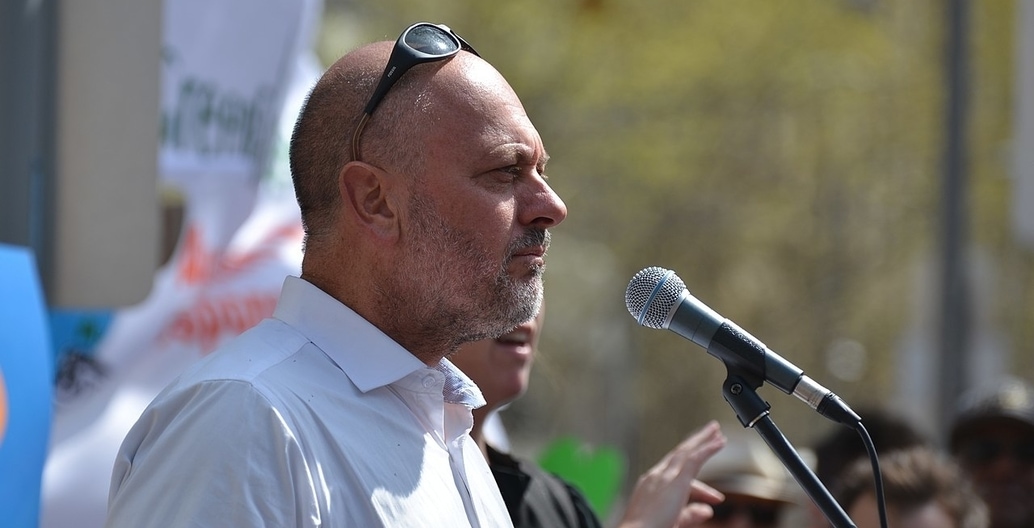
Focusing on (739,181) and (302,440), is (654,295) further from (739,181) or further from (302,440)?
(739,181)

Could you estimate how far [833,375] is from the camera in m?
16.3

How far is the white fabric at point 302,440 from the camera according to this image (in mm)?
1777

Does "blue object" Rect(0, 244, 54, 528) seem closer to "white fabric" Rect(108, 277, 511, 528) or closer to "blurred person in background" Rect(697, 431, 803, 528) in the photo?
"white fabric" Rect(108, 277, 511, 528)

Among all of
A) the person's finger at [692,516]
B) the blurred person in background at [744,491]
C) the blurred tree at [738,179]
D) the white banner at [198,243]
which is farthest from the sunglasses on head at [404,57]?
the blurred tree at [738,179]

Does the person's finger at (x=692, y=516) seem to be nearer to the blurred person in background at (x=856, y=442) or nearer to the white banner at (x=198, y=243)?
the blurred person in background at (x=856, y=442)

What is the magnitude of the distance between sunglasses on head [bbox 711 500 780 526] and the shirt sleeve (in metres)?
2.54

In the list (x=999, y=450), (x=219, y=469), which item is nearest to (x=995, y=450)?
(x=999, y=450)

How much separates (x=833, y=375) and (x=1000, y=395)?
1139cm

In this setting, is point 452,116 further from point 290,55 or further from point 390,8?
point 390,8

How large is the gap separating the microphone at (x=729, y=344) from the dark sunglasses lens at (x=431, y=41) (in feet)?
1.74

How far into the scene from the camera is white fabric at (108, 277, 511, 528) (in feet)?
5.83

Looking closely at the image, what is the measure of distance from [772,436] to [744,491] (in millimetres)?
2078

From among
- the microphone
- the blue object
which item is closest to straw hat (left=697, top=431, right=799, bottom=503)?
the microphone

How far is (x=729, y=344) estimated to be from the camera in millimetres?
2203
